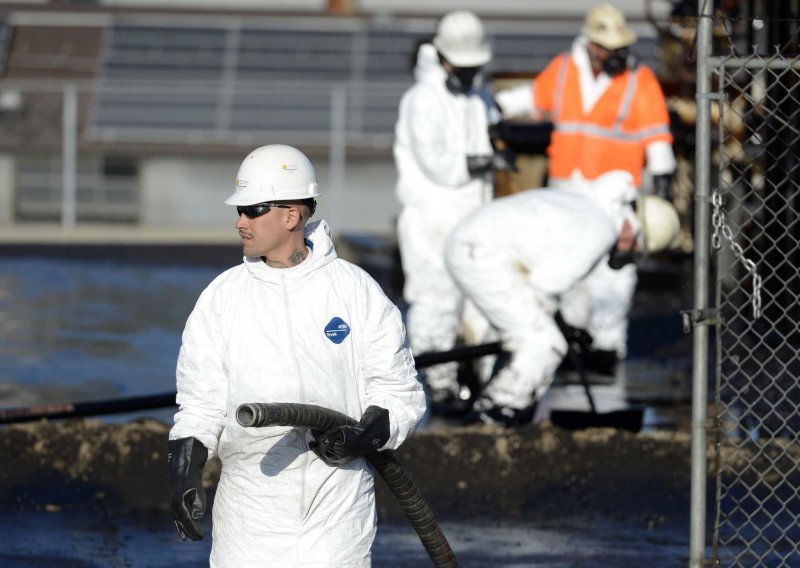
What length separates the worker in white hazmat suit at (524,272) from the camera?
7938 mm

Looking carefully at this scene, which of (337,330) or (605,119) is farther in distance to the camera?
(605,119)

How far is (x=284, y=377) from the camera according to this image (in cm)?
441

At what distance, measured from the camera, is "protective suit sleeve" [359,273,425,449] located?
14.6 ft

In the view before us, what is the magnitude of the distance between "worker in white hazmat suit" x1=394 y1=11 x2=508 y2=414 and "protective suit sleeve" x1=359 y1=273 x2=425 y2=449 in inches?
195

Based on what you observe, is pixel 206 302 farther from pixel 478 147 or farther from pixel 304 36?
pixel 304 36

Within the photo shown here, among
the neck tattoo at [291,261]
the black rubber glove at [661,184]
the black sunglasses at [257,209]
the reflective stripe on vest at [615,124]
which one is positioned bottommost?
the neck tattoo at [291,261]

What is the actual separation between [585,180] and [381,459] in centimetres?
556

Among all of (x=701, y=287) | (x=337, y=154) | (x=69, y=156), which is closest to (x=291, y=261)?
(x=701, y=287)

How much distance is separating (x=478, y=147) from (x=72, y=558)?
422 cm

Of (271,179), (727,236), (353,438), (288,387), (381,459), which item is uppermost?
(271,179)

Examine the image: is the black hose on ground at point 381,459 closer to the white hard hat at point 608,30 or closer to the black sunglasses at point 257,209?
the black sunglasses at point 257,209

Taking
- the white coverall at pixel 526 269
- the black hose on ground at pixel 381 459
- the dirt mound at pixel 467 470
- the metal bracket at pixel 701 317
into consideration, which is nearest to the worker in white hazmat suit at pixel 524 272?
the white coverall at pixel 526 269

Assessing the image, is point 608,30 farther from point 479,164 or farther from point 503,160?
point 479,164

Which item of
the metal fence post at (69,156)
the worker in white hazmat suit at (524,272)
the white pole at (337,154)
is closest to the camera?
the worker in white hazmat suit at (524,272)
